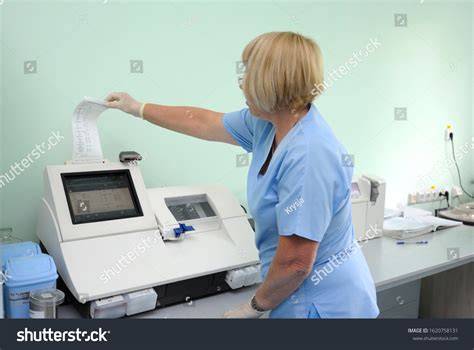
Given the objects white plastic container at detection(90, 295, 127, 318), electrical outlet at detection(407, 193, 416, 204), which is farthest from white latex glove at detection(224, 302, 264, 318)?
electrical outlet at detection(407, 193, 416, 204)

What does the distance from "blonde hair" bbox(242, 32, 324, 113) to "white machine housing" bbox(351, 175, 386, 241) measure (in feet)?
3.25

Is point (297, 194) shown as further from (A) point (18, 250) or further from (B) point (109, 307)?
(A) point (18, 250)

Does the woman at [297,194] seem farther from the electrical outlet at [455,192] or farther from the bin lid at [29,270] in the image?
the electrical outlet at [455,192]

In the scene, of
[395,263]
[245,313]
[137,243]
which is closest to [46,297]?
[137,243]

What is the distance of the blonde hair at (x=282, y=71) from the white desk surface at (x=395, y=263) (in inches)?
25.4

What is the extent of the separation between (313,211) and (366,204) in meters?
1.03

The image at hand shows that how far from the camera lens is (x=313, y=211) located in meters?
1.12

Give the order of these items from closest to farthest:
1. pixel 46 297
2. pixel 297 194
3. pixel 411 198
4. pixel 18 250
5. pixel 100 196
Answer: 1. pixel 297 194
2. pixel 46 297
3. pixel 18 250
4. pixel 100 196
5. pixel 411 198

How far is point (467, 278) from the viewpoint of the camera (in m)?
2.47

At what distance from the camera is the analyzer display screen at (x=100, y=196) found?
1.44m

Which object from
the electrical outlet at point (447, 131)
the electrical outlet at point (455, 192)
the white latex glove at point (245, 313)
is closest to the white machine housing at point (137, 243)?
the white latex glove at point (245, 313)

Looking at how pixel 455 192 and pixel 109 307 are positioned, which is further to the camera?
pixel 455 192
